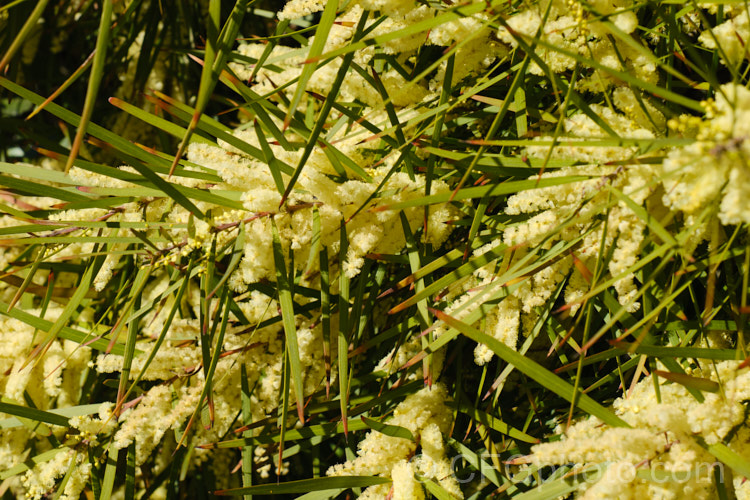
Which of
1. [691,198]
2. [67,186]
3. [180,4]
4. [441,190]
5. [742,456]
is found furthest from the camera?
[180,4]

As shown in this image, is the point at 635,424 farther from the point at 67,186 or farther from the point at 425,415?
the point at 67,186

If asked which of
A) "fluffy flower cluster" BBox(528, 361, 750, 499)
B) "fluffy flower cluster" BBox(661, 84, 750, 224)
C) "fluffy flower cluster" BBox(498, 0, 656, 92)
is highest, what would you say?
"fluffy flower cluster" BBox(498, 0, 656, 92)

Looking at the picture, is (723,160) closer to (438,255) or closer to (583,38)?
(583,38)

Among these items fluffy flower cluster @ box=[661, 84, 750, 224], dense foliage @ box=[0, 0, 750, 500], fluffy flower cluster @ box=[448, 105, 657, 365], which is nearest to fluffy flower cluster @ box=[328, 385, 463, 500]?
dense foliage @ box=[0, 0, 750, 500]

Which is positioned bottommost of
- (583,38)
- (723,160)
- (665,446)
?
(665,446)

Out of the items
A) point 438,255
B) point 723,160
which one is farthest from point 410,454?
point 723,160

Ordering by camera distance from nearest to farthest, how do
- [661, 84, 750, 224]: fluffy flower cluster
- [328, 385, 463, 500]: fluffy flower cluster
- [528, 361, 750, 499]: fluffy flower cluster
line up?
[661, 84, 750, 224]: fluffy flower cluster → [528, 361, 750, 499]: fluffy flower cluster → [328, 385, 463, 500]: fluffy flower cluster

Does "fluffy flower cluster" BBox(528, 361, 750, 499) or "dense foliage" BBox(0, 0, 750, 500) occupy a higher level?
"dense foliage" BBox(0, 0, 750, 500)

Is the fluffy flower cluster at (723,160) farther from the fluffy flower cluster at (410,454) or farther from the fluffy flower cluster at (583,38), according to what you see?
the fluffy flower cluster at (410,454)

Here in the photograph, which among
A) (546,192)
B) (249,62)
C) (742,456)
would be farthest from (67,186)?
(742,456)

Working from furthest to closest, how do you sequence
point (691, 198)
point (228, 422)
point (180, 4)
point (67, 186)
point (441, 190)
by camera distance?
point (180, 4) → point (228, 422) → point (67, 186) → point (441, 190) → point (691, 198)

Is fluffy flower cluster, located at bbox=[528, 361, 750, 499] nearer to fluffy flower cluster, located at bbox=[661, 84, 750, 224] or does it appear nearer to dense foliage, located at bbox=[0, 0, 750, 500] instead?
dense foliage, located at bbox=[0, 0, 750, 500]
